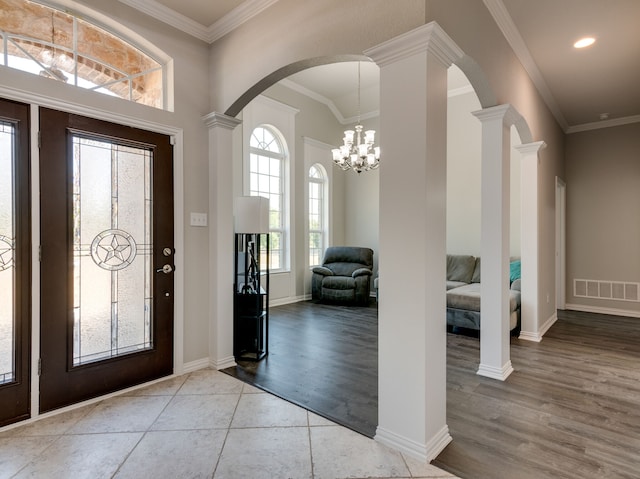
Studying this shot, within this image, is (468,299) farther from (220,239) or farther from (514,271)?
(220,239)

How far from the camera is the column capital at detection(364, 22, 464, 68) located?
1812mm

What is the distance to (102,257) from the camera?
8.45ft

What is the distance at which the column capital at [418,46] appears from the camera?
1.81 meters

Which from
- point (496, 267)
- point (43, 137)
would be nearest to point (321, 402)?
point (496, 267)

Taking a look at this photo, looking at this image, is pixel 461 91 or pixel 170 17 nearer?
pixel 170 17

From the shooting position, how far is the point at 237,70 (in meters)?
2.97

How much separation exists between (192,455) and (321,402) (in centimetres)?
93

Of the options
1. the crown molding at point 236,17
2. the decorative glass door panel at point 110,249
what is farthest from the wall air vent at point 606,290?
the decorative glass door panel at point 110,249

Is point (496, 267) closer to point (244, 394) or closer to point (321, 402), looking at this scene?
point (321, 402)

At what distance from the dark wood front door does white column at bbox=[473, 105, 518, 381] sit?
10.9 ft

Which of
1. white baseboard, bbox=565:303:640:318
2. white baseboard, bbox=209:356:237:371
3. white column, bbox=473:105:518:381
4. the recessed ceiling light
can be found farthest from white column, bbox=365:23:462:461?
white baseboard, bbox=565:303:640:318

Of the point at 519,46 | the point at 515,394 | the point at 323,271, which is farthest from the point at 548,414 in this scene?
the point at 323,271

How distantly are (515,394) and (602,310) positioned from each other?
425 centimetres

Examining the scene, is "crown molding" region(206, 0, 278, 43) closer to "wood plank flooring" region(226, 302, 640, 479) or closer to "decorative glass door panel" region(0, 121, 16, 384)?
"decorative glass door panel" region(0, 121, 16, 384)
